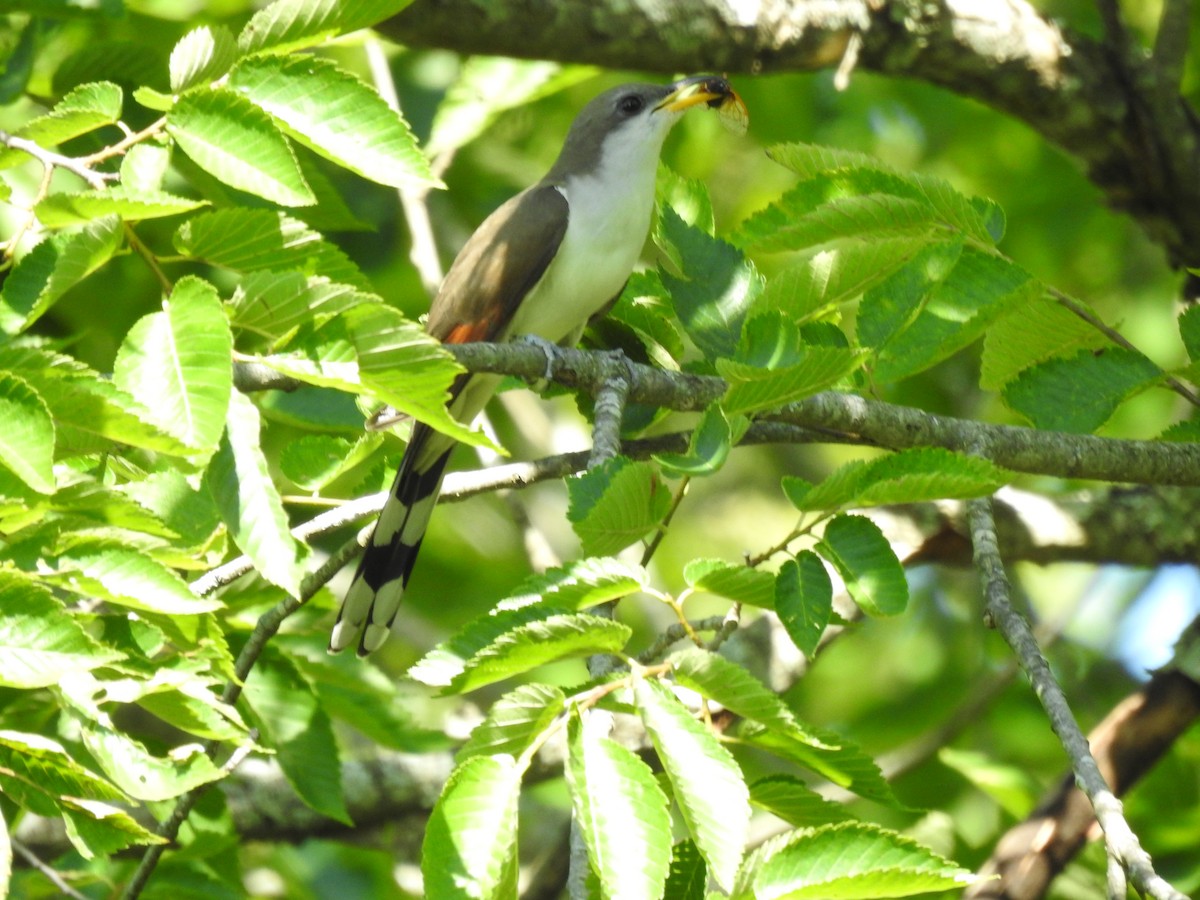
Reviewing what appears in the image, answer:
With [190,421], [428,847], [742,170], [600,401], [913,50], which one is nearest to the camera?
[428,847]

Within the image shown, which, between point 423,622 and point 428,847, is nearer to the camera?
point 428,847

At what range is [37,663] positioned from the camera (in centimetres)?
203

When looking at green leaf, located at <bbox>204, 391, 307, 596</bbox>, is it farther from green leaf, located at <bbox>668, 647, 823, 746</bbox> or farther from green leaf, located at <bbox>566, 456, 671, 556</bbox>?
green leaf, located at <bbox>668, 647, 823, 746</bbox>

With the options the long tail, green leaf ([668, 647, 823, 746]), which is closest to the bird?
the long tail

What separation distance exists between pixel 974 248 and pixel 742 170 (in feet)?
13.9

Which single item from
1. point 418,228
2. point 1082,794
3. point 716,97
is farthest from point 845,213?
point 418,228

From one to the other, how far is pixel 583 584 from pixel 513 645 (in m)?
0.15

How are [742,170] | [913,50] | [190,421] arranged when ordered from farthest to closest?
[742,170]
[913,50]
[190,421]

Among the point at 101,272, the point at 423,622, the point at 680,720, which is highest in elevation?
the point at 680,720

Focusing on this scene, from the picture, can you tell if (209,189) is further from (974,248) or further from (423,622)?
(423,622)

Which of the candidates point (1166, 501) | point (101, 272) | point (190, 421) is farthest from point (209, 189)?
point (1166, 501)

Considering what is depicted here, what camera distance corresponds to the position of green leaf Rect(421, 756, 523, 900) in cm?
179

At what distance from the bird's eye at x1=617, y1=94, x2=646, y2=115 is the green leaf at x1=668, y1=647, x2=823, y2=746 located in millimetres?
3448

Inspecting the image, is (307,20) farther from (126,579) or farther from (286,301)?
(126,579)
